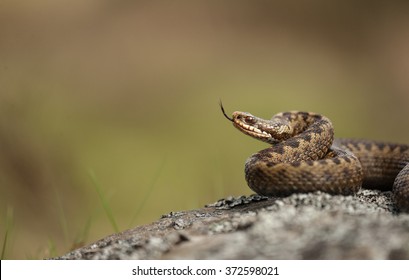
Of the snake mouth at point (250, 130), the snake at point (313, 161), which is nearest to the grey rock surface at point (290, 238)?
the snake at point (313, 161)

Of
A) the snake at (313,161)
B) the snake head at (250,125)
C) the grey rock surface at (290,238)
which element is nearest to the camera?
the grey rock surface at (290,238)

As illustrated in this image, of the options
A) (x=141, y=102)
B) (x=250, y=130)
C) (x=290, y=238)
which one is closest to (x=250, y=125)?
(x=250, y=130)

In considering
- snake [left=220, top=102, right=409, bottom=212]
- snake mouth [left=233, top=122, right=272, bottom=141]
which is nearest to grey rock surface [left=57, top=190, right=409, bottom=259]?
snake [left=220, top=102, right=409, bottom=212]

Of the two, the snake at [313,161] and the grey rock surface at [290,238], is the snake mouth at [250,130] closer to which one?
the snake at [313,161]

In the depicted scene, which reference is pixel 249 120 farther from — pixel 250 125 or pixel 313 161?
pixel 313 161

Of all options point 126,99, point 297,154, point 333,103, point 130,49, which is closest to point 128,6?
point 130,49

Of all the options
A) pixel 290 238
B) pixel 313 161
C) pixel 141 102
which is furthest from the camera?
pixel 141 102
